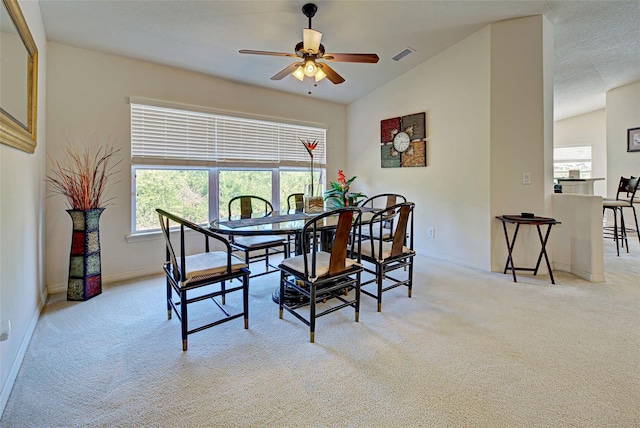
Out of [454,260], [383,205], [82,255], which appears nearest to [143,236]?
[82,255]

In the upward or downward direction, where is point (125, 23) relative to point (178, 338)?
upward

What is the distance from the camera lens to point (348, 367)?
180 cm

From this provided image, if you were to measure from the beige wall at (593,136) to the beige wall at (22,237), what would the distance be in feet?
30.5

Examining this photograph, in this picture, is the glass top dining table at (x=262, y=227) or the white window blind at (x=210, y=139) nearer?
the glass top dining table at (x=262, y=227)

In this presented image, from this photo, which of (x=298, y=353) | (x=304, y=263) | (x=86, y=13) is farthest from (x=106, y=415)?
(x=86, y=13)

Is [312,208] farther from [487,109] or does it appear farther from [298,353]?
[487,109]

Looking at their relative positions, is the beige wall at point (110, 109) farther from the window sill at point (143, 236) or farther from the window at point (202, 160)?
the window at point (202, 160)

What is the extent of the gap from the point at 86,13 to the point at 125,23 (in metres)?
0.28

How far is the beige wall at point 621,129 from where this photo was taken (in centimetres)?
549

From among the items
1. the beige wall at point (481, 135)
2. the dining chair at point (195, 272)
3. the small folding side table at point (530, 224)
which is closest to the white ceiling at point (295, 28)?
the beige wall at point (481, 135)

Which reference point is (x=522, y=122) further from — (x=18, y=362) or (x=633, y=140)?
(x=18, y=362)

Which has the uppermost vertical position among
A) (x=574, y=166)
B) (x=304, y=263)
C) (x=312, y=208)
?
(x=574, y=166)

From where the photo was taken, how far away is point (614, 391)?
158 cm

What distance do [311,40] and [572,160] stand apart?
8031 mm
